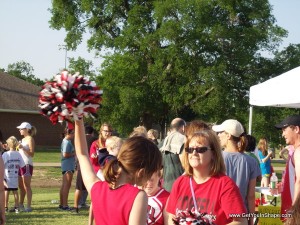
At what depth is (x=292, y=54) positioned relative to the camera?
34.4 meters

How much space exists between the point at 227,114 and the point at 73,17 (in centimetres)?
1210

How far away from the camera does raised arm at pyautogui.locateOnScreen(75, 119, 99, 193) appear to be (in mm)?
3426

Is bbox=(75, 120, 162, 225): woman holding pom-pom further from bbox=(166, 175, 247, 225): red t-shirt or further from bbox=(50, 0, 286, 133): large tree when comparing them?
bbox=(50, 0, 286, 133): large tree

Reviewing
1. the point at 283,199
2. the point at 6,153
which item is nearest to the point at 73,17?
the point at 6,153

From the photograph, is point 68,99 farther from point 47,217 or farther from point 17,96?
point 17,96

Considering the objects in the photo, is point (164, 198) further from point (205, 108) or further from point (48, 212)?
point (205, 108)

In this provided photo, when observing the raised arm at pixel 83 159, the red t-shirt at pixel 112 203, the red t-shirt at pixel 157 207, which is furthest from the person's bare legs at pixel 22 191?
the red t-shirt at pixel 112 203

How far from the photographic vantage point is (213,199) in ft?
12.1

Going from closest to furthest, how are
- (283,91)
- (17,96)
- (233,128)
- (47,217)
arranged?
1. (233,128)
2. (283,91)
3. (47,217)
4. (17,96)

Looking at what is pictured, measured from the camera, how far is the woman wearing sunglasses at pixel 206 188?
3.64 m

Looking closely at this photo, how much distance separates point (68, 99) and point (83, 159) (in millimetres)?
531

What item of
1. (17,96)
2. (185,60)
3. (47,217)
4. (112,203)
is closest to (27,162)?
(47,217)

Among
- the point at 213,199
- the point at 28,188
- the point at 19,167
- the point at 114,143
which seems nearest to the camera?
the point at 213,199

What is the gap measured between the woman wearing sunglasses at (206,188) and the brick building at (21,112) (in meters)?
37.8
